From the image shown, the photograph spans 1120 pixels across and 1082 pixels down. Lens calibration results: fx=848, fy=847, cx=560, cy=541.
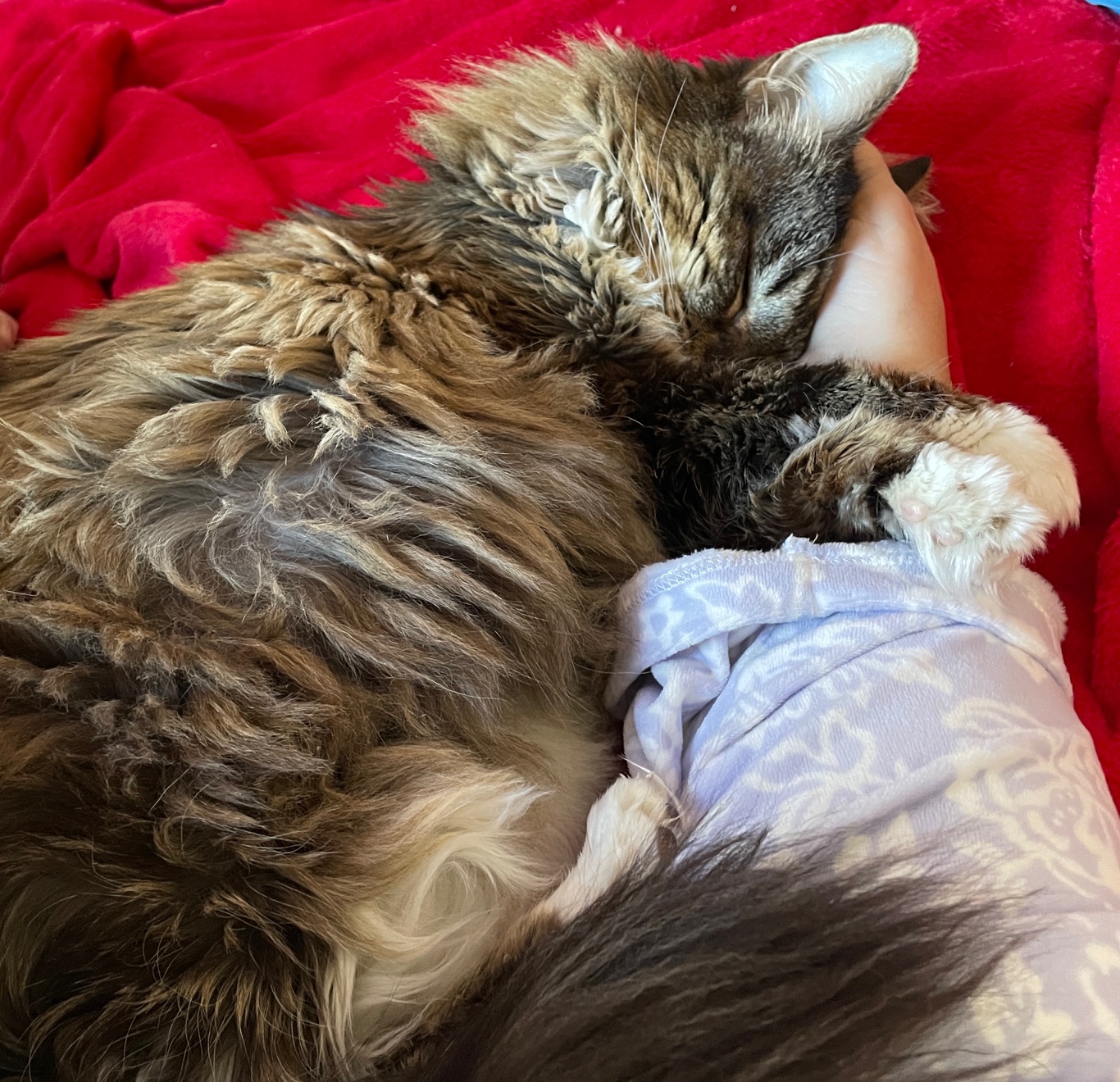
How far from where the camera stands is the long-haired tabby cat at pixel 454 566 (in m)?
0.67

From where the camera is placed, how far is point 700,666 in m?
1.08

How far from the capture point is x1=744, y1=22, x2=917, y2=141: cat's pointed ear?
1.31 metres

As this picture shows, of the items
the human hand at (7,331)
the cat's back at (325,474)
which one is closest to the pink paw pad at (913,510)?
the cat's back at (325,474)

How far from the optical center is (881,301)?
4.66 feet

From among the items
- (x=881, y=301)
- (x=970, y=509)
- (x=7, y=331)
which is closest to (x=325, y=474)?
(x=970, y=509)

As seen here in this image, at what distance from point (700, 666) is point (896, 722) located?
0.24 m

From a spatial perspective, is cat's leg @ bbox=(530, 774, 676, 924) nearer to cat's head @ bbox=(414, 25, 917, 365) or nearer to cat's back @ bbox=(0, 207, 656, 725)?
cat's back @ bbox=(0, 207, 656, 725)

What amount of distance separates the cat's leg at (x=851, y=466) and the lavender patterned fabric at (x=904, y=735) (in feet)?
0.21

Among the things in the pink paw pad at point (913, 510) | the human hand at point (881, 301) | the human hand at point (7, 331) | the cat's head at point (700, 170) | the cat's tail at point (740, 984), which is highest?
the cat's head at point (700, 170)

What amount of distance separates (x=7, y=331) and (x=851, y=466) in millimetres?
1619

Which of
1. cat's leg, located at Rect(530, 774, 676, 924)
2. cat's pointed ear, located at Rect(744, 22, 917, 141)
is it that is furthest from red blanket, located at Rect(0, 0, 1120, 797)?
cat's leg, located at Rect(530, 774, 676, 924)

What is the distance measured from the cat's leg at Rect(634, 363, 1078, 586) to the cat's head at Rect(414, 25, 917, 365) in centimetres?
17

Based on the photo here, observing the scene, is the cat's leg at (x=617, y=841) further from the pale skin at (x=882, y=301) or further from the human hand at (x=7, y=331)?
the human hand at (x=7, y=331)

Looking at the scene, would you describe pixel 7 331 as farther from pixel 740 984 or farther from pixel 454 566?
pixel 740 984
